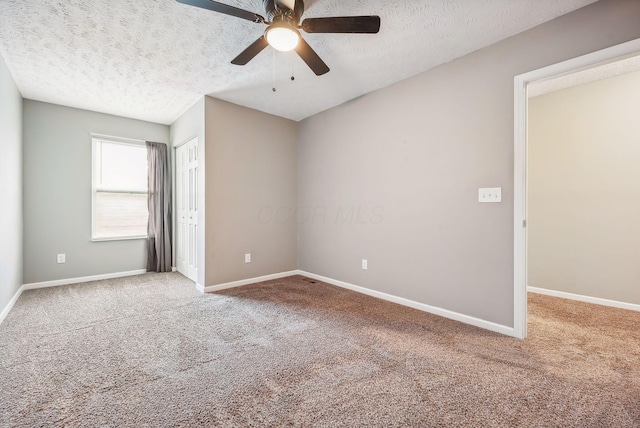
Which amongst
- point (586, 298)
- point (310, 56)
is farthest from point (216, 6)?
point (586, 298)

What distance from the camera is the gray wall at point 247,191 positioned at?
3650 millimetres

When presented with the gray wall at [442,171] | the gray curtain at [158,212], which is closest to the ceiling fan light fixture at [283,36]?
the gray wall at [442,171]

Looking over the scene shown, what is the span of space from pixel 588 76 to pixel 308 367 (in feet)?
13.5

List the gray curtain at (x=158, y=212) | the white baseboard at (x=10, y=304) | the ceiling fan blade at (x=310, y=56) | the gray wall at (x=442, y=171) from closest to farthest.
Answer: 1. the ceiling fan blade at (x=310, y=56)
2. the gray wall at (x=442, y=171)
3. the white baseboard at (x=10, y=304)
4. the gray curtain at (x=158, y=212)

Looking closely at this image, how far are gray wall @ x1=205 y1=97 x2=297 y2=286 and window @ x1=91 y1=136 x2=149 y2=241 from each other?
5.79ft

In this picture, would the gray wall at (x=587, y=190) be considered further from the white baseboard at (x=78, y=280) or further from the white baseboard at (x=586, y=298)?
the white baseboard at (x=78, y=280)

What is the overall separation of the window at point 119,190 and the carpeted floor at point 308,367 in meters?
1.49

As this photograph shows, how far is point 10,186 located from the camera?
9.77 feet

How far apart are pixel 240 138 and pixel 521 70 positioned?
320 centimetres

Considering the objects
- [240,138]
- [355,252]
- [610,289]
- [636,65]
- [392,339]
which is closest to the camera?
[392,339]

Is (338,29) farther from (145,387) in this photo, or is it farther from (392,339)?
(145,387)

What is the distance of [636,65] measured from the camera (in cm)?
281

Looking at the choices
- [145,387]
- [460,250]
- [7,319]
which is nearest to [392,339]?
[460,250]

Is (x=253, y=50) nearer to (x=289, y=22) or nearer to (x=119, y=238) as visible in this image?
(x=289, y=22)
